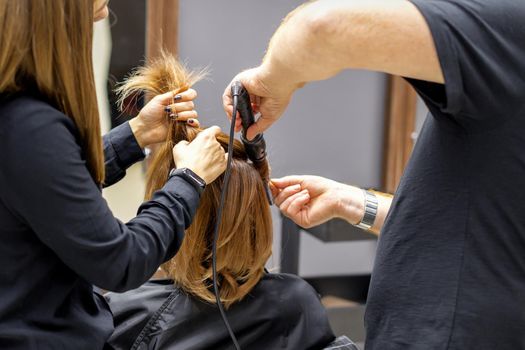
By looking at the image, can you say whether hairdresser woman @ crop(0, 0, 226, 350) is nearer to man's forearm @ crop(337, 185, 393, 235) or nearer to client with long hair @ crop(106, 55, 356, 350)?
client with long hair @ crop(106, 55, 356, 350)

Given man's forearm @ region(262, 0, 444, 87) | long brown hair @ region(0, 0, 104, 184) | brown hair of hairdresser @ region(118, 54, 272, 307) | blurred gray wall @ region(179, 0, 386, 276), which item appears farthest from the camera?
blurred gray wall @ region(179, 0, 386, 276)

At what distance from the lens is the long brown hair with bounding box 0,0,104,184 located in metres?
0.81

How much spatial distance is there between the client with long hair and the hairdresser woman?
281 millimetres

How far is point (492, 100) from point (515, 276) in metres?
0.27

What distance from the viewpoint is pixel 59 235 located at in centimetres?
85

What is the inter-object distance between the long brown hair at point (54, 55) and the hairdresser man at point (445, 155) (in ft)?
0.95

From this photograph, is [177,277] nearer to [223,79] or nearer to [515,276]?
[515,276]

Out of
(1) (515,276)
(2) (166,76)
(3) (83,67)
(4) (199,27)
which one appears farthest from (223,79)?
(1) (515,276)

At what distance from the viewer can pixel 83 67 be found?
0.89 meters

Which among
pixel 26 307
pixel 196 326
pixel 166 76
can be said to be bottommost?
pixel 196 326

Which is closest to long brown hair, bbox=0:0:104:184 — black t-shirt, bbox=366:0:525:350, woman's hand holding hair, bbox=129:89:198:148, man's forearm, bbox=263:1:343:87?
man's forearm, bbox=263:1:343:87

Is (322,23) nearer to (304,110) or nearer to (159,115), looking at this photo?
(159,115)

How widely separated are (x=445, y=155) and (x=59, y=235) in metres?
0.59

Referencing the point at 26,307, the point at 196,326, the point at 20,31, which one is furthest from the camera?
the point at 196,326
